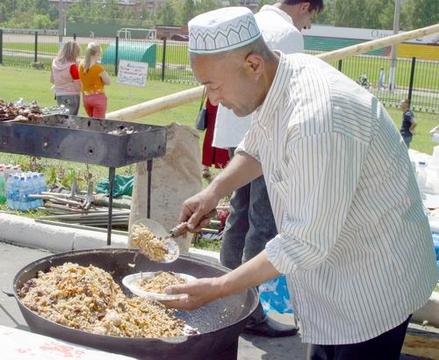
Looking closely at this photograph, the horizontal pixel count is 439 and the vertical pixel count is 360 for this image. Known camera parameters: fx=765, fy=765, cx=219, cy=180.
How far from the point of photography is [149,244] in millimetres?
3402

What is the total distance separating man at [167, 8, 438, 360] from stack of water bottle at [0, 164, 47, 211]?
4965 mm

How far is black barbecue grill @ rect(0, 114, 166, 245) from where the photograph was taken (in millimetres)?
4762

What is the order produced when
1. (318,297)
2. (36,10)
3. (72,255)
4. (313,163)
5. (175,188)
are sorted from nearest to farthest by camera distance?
1. (313,163)
2. (318,297)
3. (72,255)
4. (175,188)
5. (36,10)

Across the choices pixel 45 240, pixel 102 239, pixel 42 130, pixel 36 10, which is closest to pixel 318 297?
pixel 42 130

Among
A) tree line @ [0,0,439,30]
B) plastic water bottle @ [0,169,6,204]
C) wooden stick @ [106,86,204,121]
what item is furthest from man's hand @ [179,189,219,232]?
tree line @ [0,0,439,30]

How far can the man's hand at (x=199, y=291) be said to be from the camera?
101 inches

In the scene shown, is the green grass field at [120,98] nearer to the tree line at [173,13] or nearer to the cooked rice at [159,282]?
the cooked rice at [159,282]

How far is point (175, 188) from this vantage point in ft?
18.9

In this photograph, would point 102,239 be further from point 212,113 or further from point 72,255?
point 72,255

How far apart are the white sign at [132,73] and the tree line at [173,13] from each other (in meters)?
36.1

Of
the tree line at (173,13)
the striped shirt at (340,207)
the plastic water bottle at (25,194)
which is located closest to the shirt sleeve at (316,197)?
the striped shirt at (340,207)

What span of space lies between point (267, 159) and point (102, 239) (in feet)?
12.3

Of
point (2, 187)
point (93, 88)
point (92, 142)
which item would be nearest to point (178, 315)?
point (92, 142)

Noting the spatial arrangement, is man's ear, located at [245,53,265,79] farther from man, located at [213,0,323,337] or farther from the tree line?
the tree line
